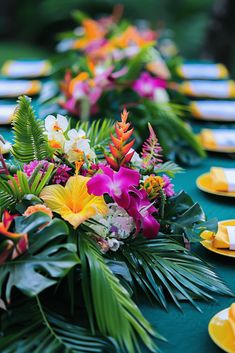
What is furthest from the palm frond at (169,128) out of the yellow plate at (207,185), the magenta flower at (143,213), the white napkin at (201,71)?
the white napkin at (201,71)

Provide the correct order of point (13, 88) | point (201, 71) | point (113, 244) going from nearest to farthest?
point (113, 244) < point (13, 88) < point (201, 71)

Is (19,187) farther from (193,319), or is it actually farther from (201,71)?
(201,71)

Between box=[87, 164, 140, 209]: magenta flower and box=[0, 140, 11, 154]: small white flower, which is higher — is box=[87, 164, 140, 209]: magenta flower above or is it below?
below

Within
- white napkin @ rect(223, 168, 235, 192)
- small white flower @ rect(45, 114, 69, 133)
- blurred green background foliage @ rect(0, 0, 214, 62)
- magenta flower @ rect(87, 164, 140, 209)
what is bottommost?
white napkin @ rect(223, 168, 235, 192)

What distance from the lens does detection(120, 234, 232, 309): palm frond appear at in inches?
45.1

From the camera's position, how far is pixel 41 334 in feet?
3.15

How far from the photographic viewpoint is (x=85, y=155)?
1.25 m

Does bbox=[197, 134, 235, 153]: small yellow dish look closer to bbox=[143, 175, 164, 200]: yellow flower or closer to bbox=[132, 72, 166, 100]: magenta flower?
bbox=[132, 72, 166, 100]: magenta flower

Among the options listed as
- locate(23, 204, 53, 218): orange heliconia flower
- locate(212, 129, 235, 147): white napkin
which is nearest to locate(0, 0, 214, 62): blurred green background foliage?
locate(212, 129, 235, 147): white napkin

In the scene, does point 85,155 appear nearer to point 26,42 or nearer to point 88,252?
point 88,252

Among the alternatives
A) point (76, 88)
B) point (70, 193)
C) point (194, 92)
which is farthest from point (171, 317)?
point (194, 92)

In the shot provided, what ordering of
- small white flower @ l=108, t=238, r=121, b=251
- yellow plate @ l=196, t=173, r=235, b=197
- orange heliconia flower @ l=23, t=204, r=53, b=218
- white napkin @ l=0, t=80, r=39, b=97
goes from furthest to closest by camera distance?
white napkin @ l=0, t=80, r=39, b=97, yellow plate @ l=196, t=173, r=235, b=197, small white flower @ l=108, t=238, r=121, b=251, orange heliconia flower @ l=23, t=204, r=53, b=218

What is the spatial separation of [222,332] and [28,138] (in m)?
0.51

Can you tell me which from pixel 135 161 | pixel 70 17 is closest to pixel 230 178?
pixel 135 161
